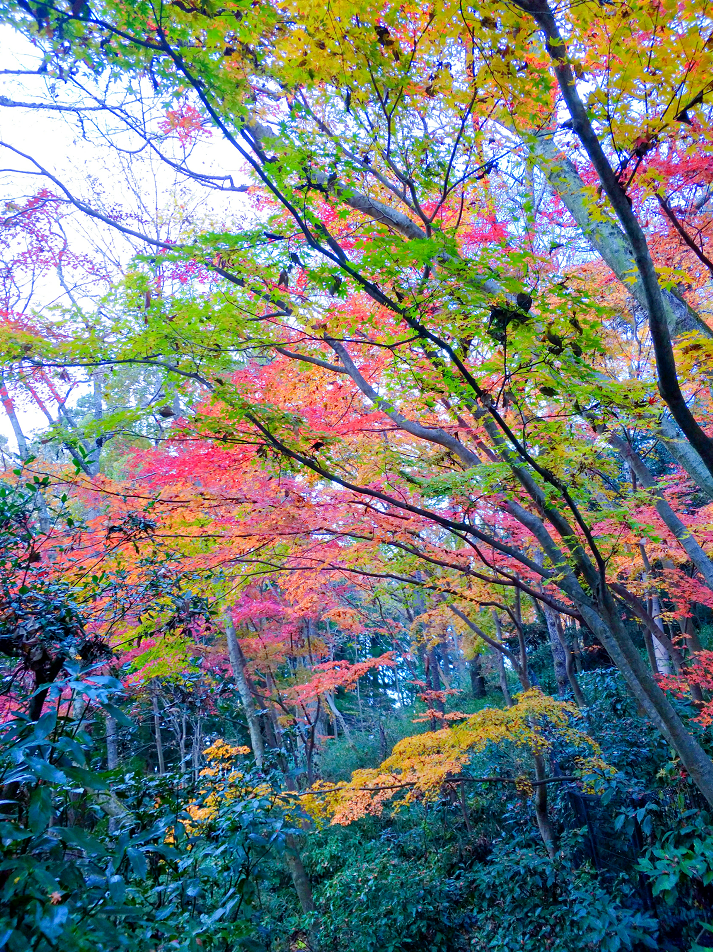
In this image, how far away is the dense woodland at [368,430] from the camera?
2.03 m

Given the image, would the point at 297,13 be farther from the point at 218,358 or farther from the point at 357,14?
the point at 218,358

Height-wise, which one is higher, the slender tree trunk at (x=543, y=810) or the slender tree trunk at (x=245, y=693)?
the slender tree trunk at (x=245, y=693)

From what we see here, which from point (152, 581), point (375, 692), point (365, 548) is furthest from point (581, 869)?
point (375, 692)

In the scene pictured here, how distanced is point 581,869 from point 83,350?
6.40 metres

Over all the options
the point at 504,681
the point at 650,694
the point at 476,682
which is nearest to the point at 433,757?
the point at 650,694

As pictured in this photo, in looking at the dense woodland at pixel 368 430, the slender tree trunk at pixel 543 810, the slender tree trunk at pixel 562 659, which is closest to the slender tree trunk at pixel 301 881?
the dense woodland at pixel 368 430

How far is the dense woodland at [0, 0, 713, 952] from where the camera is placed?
2.03 meters

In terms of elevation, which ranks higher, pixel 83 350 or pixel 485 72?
pixel 485 72

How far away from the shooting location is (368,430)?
4.59 metres

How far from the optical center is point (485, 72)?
2455 mm

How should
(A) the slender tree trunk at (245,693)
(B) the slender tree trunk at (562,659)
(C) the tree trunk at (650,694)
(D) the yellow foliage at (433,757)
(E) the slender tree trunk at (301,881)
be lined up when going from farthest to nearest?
1. (B) the slender tree trunk at (562,659)
2. (A) the slender tree trunk at (245,693)
3. (E) the slender tree trunk at (301,881)
4. (D) the yellow foliage at (433,757)
5. (C) the tree trunk at (650,694)

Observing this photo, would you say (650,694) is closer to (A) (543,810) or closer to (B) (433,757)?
(B) (433,757)

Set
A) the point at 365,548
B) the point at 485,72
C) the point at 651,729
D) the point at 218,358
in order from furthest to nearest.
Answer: the point at 651,729
the point at 365,548
the point at 218,358
the point at 485,72

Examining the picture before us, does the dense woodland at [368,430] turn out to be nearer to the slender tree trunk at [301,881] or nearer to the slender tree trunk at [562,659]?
the slender tree trunk at [301,881]
